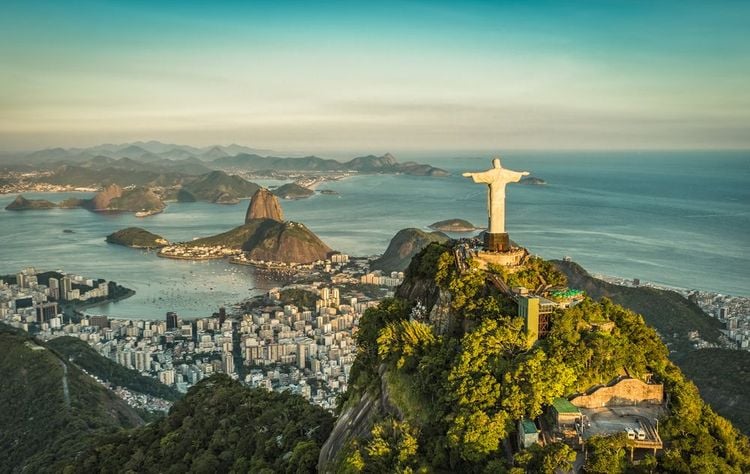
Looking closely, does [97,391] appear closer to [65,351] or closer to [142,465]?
[65,351]

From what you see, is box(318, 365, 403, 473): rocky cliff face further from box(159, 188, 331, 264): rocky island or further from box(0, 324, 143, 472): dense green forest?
box(159, 188, 331, 264): rocky island

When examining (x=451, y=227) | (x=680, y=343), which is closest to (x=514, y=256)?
(x=680, y=343)

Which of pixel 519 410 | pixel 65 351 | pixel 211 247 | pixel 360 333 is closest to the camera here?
pixel 519 410

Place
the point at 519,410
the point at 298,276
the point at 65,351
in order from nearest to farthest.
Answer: the point at 519,410
the point at 65,351
the point at 298,276

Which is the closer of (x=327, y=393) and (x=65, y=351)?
(x=327, y=393)

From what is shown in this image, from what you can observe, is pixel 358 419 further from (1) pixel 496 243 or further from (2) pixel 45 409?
(2) pixel 45 409

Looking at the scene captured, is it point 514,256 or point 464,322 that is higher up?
point 514,256

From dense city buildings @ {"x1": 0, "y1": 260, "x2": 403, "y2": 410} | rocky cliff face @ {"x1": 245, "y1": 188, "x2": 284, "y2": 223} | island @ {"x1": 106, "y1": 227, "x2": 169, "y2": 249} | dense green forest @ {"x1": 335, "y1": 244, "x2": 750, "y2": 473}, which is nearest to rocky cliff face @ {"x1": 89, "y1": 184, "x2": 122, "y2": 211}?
island @ {"x1": 106, "y1": 227, "x2": 169, "y2": 249}

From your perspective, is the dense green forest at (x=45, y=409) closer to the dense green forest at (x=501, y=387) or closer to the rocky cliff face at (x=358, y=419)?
the rocky cliff face at (x=358, y=419)
